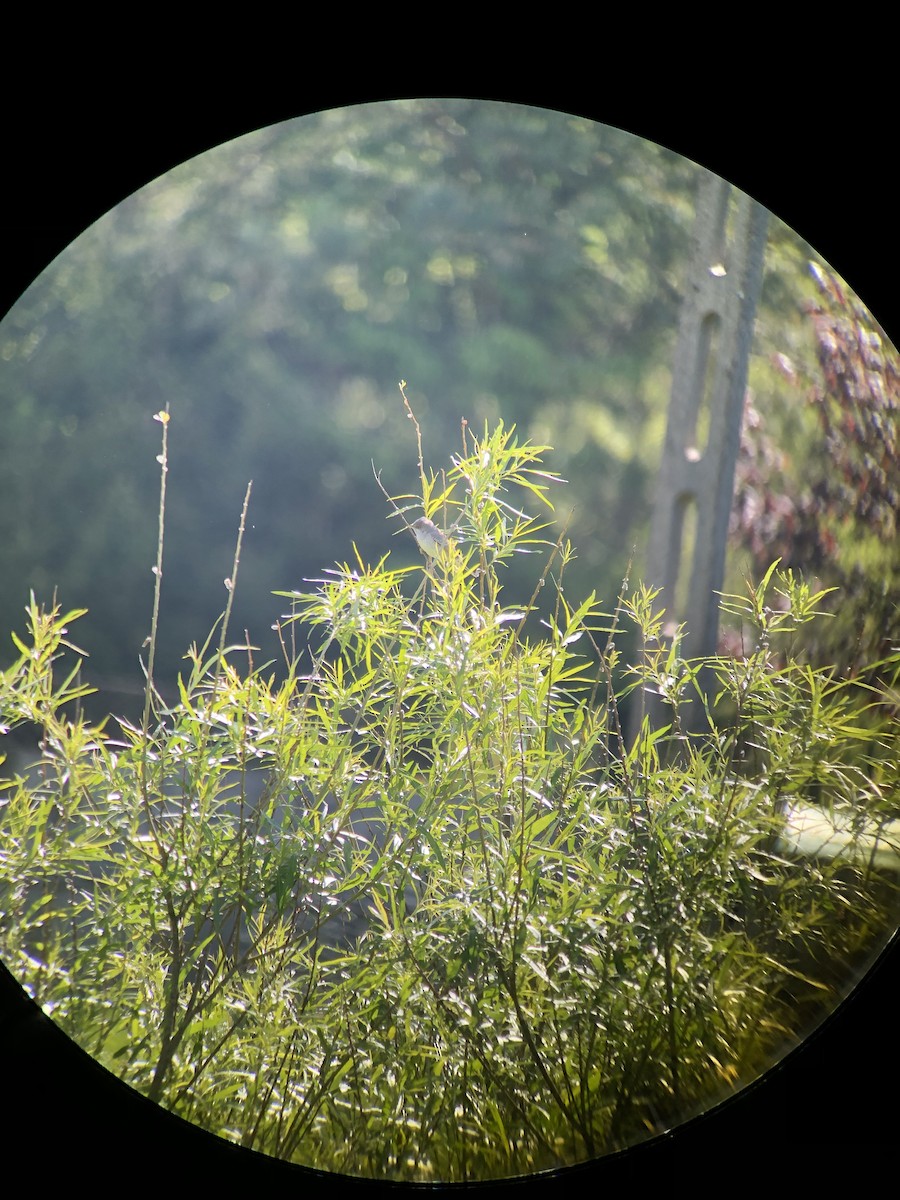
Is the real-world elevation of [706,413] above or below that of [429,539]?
above

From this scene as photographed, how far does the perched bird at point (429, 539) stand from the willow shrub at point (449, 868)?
2 cm

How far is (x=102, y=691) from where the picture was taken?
144 cm

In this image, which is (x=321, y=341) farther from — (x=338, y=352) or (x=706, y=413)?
(x=706, y=413)

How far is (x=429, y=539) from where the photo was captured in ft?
4.83

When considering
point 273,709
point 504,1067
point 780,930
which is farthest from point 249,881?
point 780,930

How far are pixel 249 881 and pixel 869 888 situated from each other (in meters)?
0.92

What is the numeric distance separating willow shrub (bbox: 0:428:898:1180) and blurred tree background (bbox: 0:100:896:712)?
8cm

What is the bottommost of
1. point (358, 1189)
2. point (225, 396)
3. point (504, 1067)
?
point (358, 1189)

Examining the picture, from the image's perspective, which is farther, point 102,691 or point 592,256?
point 592,256

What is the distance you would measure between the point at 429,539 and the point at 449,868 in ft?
1.59

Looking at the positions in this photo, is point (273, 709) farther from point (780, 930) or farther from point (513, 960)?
point (780, 930)

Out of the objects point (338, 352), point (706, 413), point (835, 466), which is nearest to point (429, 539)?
point (338, 352)

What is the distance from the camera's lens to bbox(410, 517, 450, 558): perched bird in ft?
4.82

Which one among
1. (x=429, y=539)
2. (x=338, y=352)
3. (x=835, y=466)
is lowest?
(x=429, y=539)
